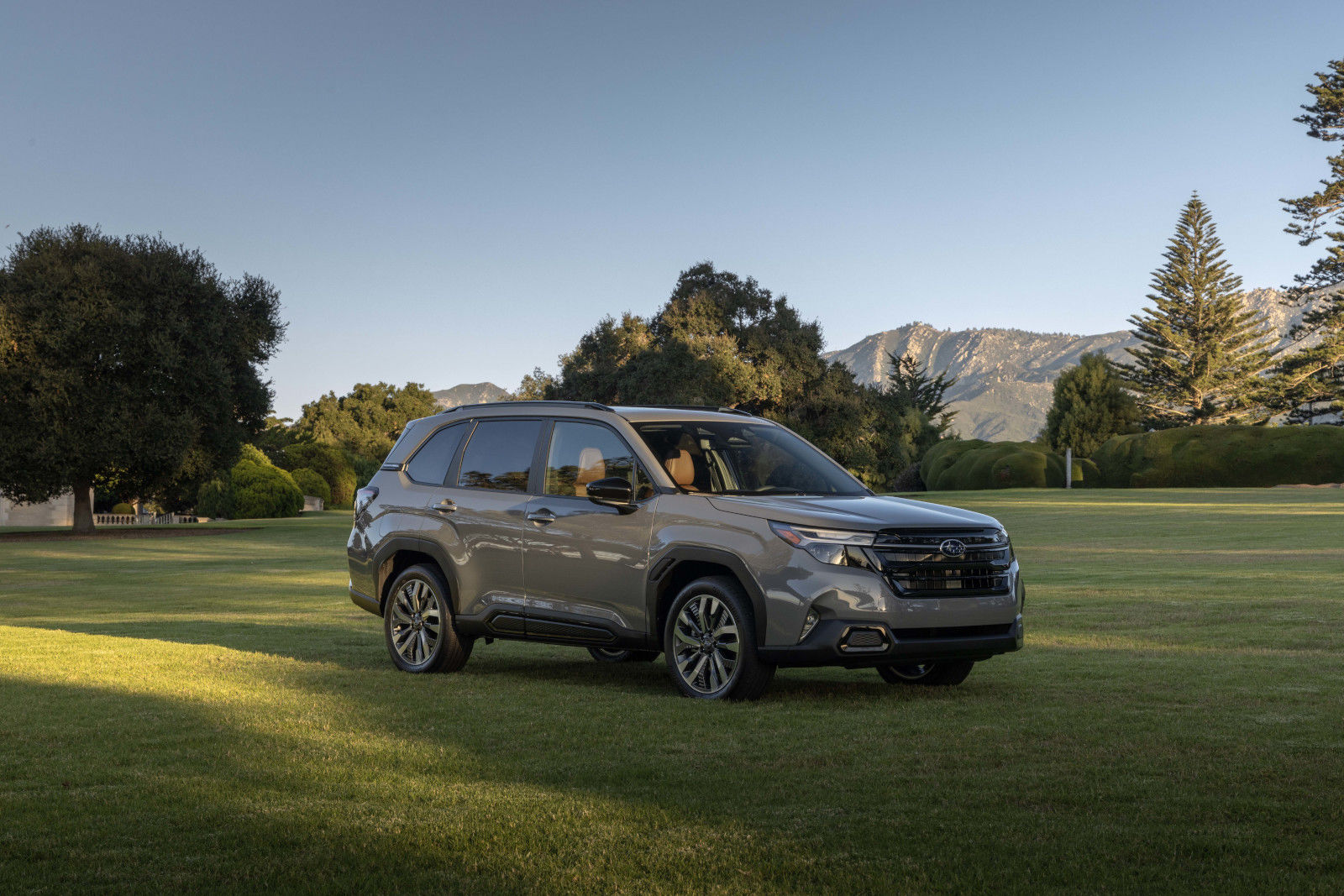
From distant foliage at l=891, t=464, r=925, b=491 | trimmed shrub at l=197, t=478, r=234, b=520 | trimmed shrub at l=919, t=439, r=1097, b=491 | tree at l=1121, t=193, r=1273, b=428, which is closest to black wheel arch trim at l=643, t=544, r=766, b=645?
trimmed shrub at l=919, t=439, r=1097, b=491

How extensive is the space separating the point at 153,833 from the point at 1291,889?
4.08 meters

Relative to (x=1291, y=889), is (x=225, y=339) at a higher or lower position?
higher

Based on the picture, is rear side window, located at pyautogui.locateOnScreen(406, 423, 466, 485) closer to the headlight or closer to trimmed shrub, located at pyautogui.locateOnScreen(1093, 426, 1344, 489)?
the headlight

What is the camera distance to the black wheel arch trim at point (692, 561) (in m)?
8.12

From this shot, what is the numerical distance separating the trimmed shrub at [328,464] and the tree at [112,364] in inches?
1167

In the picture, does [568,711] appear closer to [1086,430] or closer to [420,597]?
[420,597]

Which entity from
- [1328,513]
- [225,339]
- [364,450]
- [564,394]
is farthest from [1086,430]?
[364,450]

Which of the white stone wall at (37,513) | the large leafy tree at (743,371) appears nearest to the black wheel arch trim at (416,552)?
the large leafy tree at (743,371)

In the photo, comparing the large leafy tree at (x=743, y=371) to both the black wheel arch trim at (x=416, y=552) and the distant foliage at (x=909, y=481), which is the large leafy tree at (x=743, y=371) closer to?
the distant foliage at (x=909, y=481)

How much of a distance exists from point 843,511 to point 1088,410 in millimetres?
68688

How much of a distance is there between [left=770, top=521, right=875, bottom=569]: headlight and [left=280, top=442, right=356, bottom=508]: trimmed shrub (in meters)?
65.9

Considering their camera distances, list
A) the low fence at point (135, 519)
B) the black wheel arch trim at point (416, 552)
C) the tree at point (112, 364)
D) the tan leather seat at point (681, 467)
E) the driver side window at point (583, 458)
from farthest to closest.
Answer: the low fence at point (135, 519) < the tree at point (112, 364) < the black wheel arch trim at point (416, 552) < the driver side window at point (583, 458) < the tan leather seat at point (681, 467)

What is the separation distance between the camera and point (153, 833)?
16.5ft

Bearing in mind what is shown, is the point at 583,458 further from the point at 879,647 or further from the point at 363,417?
the point at 363,417
